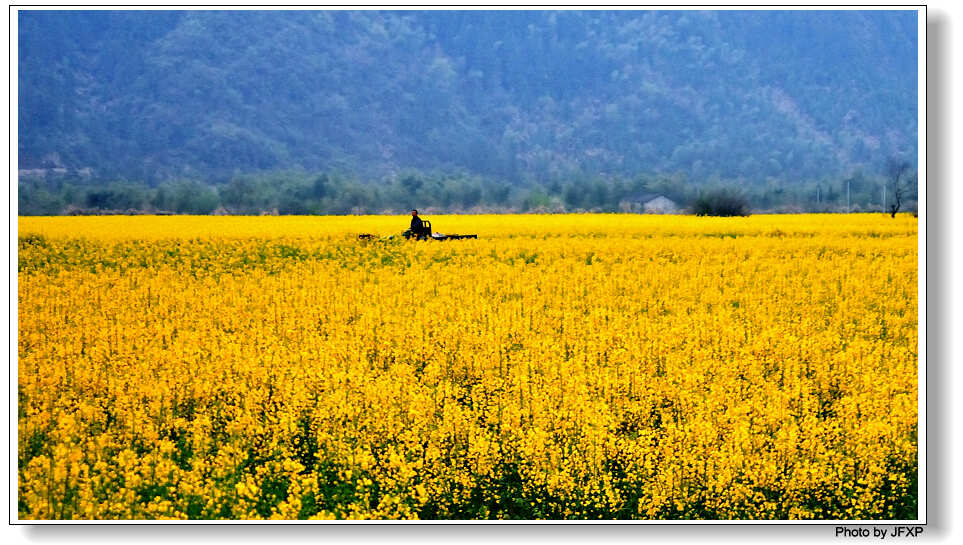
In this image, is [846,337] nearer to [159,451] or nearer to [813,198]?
[813,198]

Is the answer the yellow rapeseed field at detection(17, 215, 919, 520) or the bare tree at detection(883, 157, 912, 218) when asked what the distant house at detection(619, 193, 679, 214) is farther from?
the bare tree at detection(883, 157, 912, 218)

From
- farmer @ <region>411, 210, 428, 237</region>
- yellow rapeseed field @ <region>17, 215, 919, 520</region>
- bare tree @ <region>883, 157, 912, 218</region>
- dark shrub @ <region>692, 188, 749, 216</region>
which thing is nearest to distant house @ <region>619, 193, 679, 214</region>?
dark shrub @ <region>692, 188, 749, 216</region>

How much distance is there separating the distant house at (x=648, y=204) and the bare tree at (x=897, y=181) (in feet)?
13.2

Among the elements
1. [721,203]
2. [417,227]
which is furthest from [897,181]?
[417,227]

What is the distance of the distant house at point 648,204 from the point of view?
492 inches

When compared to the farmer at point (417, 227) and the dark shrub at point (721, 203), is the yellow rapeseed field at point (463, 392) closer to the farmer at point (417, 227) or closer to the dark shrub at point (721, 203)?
the farmer at point (417, 227)

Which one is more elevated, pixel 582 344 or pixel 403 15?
pixel 403 15

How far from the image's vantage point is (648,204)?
1355cm

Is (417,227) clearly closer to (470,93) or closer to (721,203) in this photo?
(470,93)

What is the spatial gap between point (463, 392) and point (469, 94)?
418 cm

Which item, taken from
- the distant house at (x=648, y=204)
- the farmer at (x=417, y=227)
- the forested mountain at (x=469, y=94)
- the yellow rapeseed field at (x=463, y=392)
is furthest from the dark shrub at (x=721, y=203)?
the farmer at (x=417, y=227)

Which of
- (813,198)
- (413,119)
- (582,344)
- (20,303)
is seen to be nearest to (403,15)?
(413,119)

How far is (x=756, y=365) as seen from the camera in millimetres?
7199
